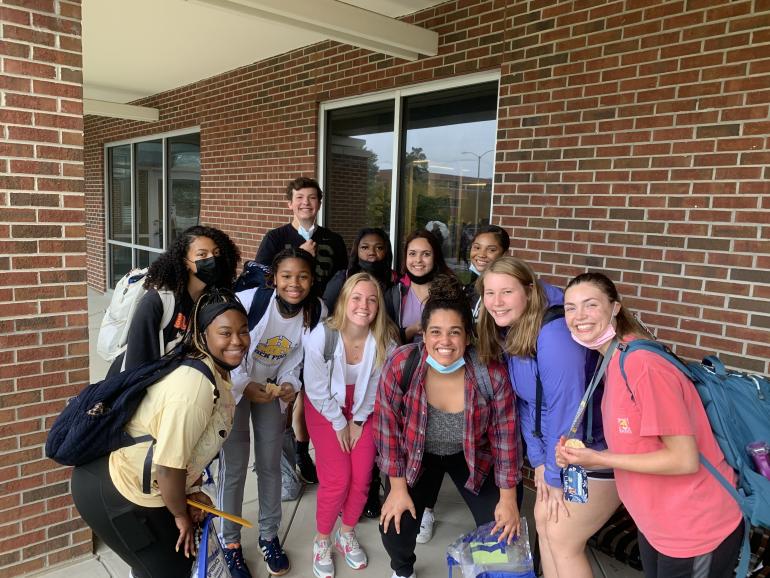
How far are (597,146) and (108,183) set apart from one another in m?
9.72

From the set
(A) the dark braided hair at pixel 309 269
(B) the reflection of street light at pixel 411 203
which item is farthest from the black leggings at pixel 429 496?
(B) the reflection of street light at pixel 411 203

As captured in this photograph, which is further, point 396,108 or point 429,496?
point 396,108

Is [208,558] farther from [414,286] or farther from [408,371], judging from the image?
[414,286]

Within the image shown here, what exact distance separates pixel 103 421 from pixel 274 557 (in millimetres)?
1367

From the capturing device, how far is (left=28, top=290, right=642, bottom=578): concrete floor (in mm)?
2754

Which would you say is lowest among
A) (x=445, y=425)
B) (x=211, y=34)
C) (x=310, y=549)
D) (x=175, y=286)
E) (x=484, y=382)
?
(x=310, y=549)

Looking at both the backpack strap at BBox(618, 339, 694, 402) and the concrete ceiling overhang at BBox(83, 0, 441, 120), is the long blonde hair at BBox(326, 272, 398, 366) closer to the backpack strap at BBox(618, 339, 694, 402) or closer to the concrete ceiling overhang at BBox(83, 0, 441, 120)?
the backpack strap at BBox(618, 339, 694, 402)

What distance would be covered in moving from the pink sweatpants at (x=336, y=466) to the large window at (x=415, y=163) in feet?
7.24

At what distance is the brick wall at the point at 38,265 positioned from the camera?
244 centimetres

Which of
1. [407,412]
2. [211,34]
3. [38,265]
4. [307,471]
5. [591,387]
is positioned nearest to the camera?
[591,387]

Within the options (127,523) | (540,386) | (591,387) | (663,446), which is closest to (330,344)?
(540,386)

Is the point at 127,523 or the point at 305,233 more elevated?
the point at 305,233

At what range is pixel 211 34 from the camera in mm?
5227

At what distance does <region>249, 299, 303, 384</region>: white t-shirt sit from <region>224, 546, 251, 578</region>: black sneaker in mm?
851
